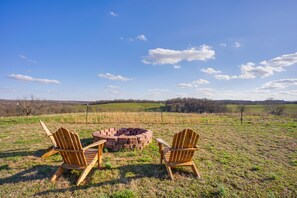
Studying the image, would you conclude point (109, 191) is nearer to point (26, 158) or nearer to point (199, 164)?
point (199, 164)

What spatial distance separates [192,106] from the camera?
28984mm

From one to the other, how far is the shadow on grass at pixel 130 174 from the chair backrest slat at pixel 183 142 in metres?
0.44

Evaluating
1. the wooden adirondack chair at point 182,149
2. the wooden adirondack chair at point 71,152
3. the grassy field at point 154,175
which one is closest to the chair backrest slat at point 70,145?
the wooden adirondack chair at point 71,152

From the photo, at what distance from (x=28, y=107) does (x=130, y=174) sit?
69.6 ft

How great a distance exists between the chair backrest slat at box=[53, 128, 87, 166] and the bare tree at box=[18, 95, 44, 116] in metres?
20.7

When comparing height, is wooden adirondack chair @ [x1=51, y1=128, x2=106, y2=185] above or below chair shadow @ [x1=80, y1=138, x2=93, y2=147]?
above

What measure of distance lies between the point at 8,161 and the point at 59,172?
182 centimetres

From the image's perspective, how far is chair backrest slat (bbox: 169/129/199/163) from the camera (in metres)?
3.51

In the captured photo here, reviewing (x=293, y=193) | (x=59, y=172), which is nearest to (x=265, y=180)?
(x=293, y=193)

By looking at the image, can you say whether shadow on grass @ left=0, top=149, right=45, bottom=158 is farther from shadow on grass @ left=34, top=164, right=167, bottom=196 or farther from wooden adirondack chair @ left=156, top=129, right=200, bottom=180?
wooden adirondack chair @ left=156, top=129, right=200, bottom=180

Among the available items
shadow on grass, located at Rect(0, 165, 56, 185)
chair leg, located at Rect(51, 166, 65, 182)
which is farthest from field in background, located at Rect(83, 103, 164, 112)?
chair leg, located at Rect(51, 166, 65, 182)

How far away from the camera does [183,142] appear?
3551 mm

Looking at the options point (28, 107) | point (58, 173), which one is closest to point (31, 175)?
point (58, 173)

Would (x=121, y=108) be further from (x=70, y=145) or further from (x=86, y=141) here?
(x=70, y=145)
